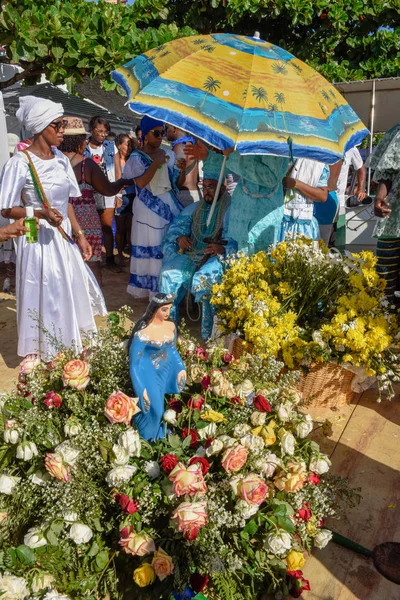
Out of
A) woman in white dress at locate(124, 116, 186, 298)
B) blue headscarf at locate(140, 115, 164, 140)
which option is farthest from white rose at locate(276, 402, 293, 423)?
blue headscarf at locate(140, 115, 164, 140)

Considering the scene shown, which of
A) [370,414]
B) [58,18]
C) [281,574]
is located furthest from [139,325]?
[58,18]

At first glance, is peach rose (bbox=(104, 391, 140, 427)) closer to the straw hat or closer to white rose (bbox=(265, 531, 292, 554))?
white rose (bbox=(265, 531, 292, 554))

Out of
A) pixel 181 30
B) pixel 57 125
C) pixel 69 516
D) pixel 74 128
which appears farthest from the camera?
pixel 181 30

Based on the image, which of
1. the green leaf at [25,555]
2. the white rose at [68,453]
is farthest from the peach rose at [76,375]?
the green leaf at [25,555]

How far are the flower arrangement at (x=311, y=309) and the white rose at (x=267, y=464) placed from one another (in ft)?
3.40

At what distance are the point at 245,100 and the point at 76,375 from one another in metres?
2.22

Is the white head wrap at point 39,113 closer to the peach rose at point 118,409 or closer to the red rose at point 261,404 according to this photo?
the peach rose at point 118,409

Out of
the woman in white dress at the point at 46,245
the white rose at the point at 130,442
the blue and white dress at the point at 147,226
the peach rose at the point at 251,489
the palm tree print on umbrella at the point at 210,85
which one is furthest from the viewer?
the blue and white dress at the point at 147,226

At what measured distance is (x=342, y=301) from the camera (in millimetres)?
3699

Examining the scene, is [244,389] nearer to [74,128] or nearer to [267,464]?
[267,464]

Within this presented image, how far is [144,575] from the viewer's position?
2.18 m

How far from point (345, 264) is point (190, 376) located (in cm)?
154

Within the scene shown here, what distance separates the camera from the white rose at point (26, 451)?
2.49m

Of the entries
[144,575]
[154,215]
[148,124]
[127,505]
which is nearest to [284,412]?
[127,505]
